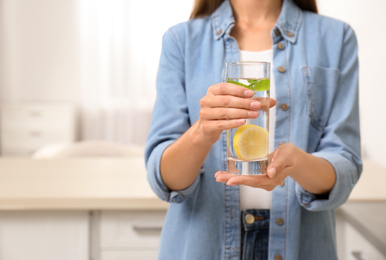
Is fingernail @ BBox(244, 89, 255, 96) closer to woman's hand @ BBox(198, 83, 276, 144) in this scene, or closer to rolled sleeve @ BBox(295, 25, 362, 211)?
woman's hand @ BBox(198, 83, 276, 144)

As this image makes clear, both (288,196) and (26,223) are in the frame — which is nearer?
(288,196)

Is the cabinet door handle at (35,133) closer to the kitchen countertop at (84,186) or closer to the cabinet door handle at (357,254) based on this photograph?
the kitchen countertop at (84,186)

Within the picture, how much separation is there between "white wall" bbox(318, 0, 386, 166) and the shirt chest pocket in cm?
249

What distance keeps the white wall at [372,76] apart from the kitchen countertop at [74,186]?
6.74ft

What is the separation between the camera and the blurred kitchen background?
1.48m

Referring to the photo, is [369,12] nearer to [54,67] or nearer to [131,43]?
[131,43]

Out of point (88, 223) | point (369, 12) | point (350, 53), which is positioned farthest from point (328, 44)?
point (369, 12)

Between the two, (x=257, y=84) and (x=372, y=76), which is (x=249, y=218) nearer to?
(x=257, y=84)

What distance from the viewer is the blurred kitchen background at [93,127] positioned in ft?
4.87

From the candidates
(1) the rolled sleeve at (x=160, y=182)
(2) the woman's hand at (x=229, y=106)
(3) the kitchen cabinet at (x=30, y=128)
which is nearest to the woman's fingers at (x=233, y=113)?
(2) the woman's hand at (x=229, y=106)

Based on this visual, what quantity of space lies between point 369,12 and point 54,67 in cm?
309

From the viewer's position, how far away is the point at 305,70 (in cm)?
98

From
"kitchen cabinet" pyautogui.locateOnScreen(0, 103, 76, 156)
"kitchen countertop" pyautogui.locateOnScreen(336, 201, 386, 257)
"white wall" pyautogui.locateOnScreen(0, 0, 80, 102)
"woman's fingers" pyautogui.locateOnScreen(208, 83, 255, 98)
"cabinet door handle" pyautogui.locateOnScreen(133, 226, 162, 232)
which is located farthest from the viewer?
"white wall" pyautogui.locateOnScreen(0, 0, 80, 102)

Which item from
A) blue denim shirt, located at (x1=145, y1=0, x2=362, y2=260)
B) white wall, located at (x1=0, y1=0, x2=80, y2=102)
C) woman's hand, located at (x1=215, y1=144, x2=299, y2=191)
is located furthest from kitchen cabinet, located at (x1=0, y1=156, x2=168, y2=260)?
white wall, located at (x1=0, y1=0, x2=80, y2=102)
